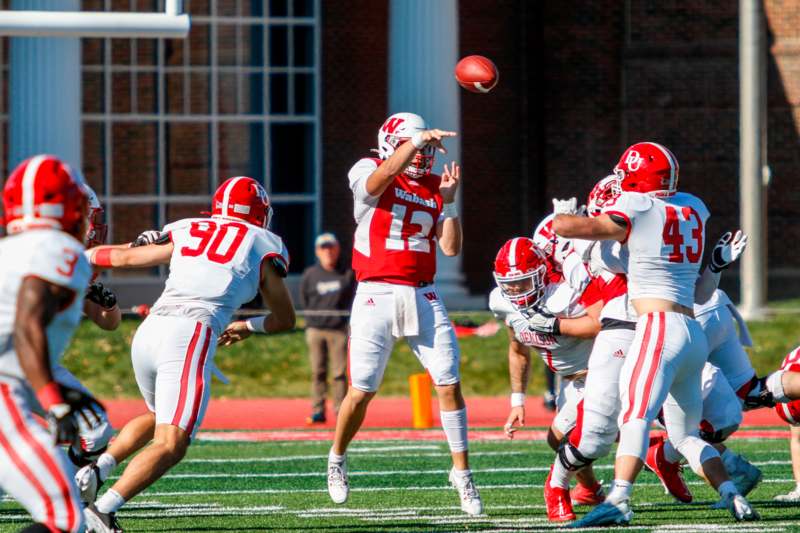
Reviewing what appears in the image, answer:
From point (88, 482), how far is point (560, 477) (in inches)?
94.9

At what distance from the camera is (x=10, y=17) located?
34.9 feet

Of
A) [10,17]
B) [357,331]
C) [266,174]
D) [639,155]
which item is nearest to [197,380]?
[357,331]

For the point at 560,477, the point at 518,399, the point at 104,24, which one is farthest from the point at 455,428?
the point at 104,24

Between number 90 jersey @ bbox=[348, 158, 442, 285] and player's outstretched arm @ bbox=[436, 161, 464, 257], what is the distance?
0.11m

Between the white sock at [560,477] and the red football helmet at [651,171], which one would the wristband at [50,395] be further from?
the white sock at [560,477]

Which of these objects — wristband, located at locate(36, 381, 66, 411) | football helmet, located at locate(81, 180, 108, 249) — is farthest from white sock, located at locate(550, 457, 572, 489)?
wristband, located at locate(36, 381, 66, 411)

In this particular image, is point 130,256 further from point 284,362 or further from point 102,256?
point 284,362

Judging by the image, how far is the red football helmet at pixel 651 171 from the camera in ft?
24.3

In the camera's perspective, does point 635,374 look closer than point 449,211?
Yes

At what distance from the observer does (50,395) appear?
16.7 ft

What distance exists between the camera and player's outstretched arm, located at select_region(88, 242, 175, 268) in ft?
23.6

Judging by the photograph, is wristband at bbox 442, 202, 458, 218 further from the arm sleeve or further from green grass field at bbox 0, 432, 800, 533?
green grass field at bbox 0, 432, 800, 533

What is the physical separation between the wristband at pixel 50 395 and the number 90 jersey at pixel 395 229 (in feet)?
11.4

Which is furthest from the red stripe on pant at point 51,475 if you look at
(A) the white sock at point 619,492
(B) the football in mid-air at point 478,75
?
(B) the football in mid-air at point 478,75
